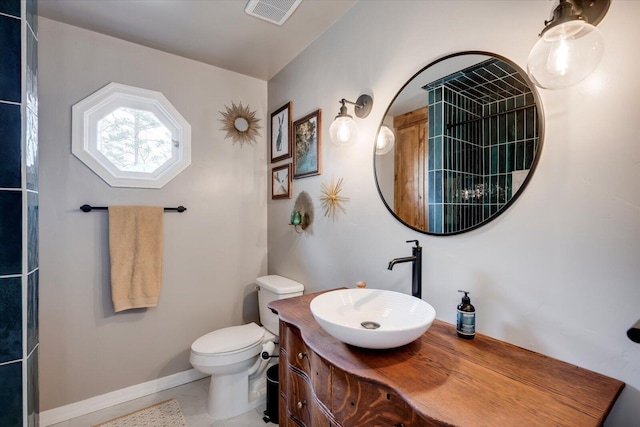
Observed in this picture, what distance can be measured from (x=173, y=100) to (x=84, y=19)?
2.10 ft

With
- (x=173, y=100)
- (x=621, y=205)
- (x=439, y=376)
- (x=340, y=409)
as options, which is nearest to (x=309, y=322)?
(x=340, y=409)

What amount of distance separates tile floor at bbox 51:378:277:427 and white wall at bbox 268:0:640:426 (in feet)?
3.99

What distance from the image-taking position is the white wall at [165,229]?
5.89 ft

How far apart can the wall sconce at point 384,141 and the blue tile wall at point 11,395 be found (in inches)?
69.8

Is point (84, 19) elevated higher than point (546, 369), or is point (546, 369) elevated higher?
point (84, 19)

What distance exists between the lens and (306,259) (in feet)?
6.73

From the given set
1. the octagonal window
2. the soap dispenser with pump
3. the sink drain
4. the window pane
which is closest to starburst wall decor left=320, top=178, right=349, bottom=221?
the sink drain

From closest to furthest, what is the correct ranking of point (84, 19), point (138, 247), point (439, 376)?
point (439, 376)
point (84, 19)
point (138, 247)

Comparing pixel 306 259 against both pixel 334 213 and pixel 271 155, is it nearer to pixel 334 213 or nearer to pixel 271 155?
pixel 334 213

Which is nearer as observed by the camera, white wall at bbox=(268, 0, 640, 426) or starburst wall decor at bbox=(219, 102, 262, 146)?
white wall at bbox=(268, 0, 640, 426)

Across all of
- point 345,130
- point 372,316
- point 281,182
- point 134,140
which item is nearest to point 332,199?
point 345,130

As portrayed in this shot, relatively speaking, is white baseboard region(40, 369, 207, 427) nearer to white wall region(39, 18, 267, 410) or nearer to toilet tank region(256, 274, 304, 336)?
white wall region(39, 18, 267, 410)

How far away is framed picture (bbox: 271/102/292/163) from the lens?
2246mm

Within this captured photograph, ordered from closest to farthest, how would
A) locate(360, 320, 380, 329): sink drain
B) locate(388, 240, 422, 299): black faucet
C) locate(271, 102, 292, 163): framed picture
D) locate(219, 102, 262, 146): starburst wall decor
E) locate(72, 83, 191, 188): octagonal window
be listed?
1. locate(360, 320, 380, 329): sink drain
2. locate(388, 240, 422, 299): black faucet
3. locate(72, 83, 191, 188): octagonal window
4. locate(271, 102, 292, 163): framed picture
5. locate(219, 102, 262, 146): starburst wall decor
